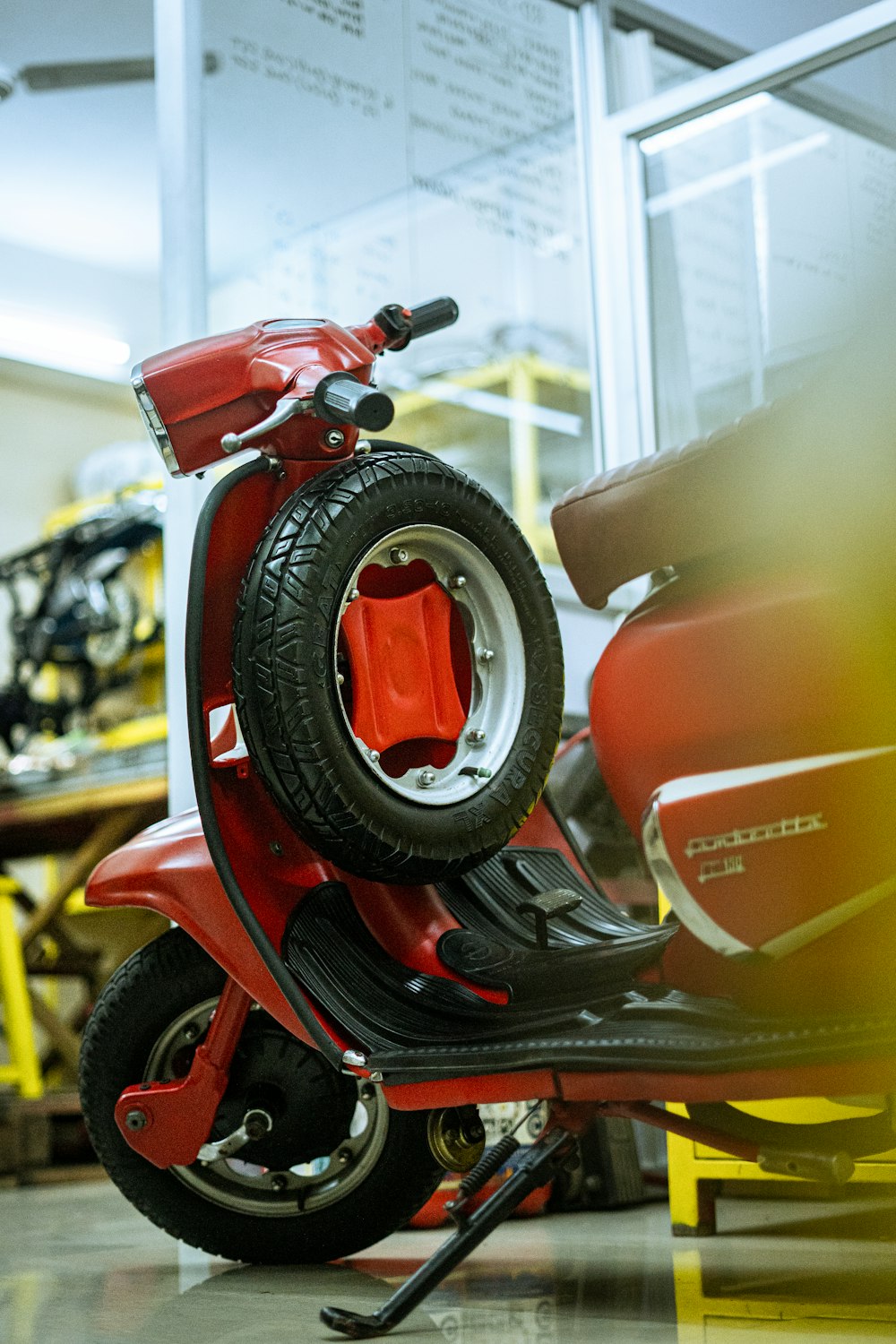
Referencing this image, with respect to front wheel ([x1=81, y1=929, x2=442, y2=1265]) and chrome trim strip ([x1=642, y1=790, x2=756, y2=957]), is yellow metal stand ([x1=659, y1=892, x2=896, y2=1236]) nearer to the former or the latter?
front wheel ([x1=81, y1=929, x2=442, y2=1265])

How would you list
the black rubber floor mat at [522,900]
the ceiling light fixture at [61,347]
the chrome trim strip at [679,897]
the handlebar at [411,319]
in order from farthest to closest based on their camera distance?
the ceiling light fixture at [61,347] < the handlebar at [411,319] < the black rubber floor mat at [522,900] < the chrome trim strip at [679,897]

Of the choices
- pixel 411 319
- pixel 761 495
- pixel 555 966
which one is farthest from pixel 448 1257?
pixel 411 319

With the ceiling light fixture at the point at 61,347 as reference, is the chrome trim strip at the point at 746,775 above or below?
below

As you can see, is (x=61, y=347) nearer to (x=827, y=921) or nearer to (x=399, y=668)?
(x=399, y=668)

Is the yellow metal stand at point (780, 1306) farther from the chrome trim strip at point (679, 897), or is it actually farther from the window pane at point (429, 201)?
the window pane at point (429, 201)

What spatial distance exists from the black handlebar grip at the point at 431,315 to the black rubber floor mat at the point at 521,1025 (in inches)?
30.5

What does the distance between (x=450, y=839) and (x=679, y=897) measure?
388mm

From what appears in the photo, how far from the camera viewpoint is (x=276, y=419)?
1.73m

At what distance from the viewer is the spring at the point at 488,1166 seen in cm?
158

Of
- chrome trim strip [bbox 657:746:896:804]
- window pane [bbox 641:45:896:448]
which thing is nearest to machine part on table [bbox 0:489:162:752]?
window pane [bbox 641:45:896:448]

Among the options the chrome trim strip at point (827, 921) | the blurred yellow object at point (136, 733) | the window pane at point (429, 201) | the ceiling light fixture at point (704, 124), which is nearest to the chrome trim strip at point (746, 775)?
the chrome trim strip at point (827, 921)

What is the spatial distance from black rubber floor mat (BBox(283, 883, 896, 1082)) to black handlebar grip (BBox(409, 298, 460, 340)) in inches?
30.5

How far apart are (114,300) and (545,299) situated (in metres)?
3.37

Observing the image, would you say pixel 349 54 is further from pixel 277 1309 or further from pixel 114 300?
pixel 114 300
